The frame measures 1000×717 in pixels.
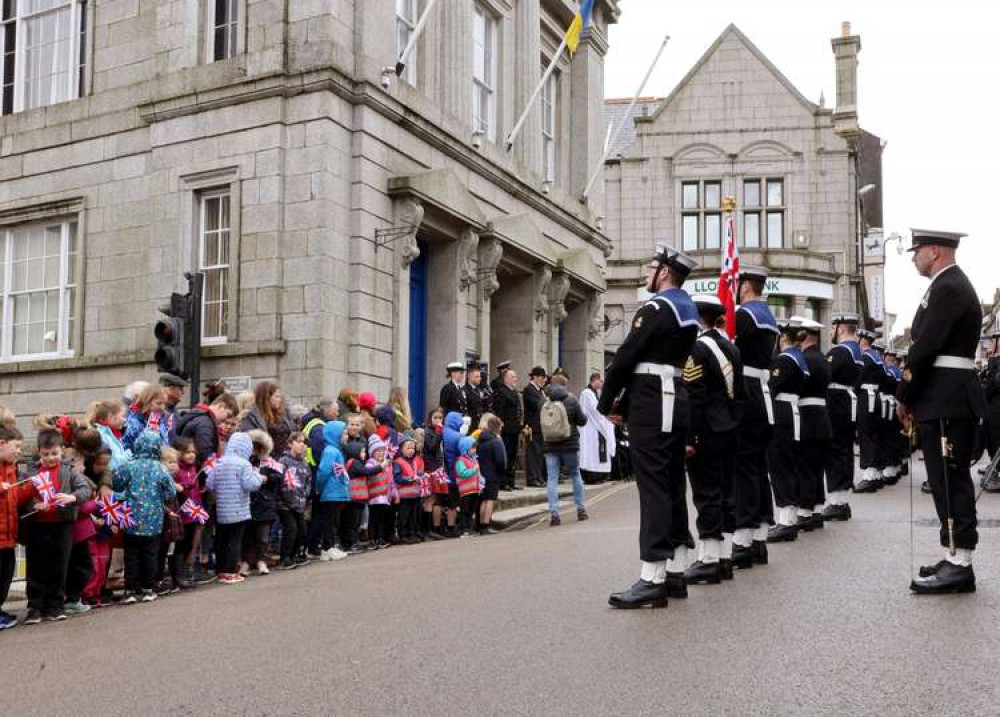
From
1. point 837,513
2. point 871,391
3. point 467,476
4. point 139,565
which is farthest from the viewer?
point 871,391

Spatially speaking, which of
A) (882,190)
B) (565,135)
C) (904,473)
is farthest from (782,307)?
(882,190)

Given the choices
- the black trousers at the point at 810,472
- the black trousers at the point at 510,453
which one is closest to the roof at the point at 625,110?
the black trousers at the point at 510,453

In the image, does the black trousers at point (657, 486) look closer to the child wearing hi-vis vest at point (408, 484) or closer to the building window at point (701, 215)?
the child wearing hi-vis vest at point (408, 484)

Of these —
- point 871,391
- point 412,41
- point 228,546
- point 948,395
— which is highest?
point 412,41

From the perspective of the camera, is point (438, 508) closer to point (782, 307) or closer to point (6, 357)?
point (6, 357)

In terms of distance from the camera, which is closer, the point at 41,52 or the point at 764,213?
the point at 41,52

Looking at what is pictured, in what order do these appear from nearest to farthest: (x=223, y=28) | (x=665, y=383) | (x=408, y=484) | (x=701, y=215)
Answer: (x=665, y=383) → (x=408, y=484) → (x=223, y=28) → (x=701, y=215)

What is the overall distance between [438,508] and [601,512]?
258 cm

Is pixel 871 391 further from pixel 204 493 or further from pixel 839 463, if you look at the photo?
pixel 204 493

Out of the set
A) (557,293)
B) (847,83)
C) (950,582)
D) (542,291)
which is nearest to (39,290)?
(542,291)

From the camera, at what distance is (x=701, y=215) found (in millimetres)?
42531

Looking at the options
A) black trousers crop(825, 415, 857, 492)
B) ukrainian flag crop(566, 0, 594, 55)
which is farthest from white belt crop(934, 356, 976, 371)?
ukrainian flag crop(566, 0, 594, 55)

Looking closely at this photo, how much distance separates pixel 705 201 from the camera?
42.7 m

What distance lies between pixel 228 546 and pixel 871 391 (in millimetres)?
9734
